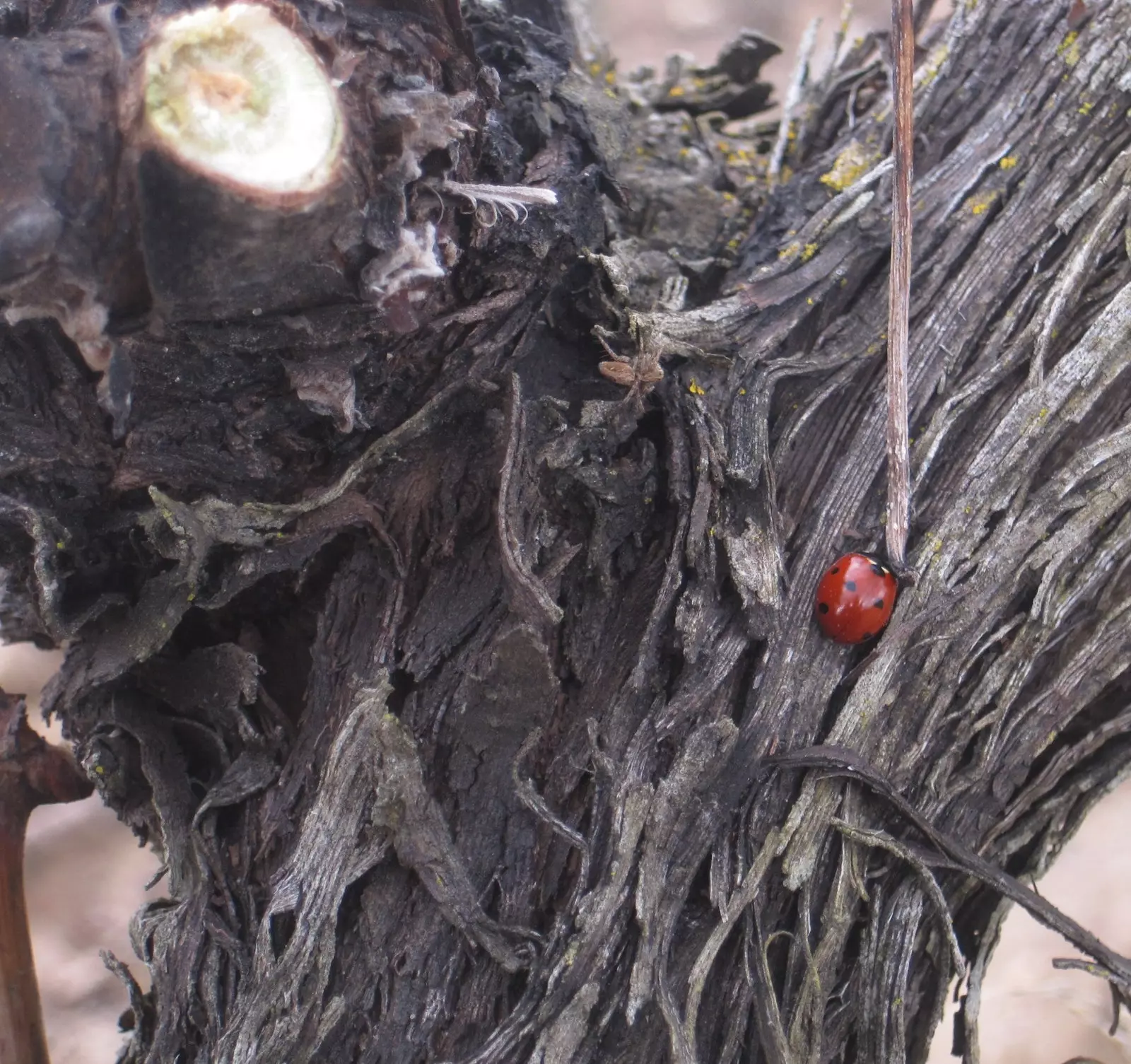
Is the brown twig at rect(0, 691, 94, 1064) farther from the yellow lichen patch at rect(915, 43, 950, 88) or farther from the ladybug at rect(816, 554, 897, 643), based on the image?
the yellow lichen patch at rect(915, 43, 950, 88)

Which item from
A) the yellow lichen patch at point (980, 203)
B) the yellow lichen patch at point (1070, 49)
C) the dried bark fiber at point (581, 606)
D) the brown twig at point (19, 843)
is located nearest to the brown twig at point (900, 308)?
the dried bark fiber at point (581, 606)

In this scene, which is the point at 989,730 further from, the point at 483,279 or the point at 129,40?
the point at 129,40

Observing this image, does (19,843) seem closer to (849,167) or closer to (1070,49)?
(849,167)

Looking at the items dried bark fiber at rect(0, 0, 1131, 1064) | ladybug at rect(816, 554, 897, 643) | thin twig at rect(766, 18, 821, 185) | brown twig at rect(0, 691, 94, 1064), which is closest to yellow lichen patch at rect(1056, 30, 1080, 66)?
dried bark fiber at rect(0, 0, 1131, 1064)

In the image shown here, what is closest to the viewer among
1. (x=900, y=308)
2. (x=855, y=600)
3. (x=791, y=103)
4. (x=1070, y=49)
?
(x=855, y=600)

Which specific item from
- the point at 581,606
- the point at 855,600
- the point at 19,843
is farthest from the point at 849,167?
the point at 19,843

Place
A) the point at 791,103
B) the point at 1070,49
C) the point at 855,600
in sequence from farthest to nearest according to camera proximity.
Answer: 1. the point at 791,103
2. the point at 1070,49
3. the point at 855,600

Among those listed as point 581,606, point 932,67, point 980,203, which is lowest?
point 581,606
